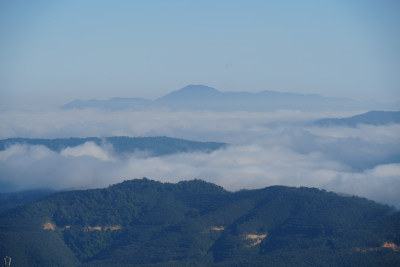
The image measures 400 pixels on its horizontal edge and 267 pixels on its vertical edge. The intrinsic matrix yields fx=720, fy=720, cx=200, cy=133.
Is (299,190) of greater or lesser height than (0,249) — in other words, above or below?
above

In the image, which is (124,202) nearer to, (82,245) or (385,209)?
(82,245)

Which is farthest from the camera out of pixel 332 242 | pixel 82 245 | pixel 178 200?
pixel 178 200

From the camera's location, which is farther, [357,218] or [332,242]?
[357,218]

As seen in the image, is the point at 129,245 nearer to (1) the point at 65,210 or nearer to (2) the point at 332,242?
(1) the point at 65,210

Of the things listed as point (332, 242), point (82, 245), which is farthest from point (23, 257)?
point (332, 242)

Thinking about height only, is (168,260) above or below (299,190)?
below

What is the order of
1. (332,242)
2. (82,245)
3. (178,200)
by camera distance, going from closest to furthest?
(332,242)
(82,245)
(178,200)

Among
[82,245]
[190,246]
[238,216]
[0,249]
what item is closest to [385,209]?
[238,216]
